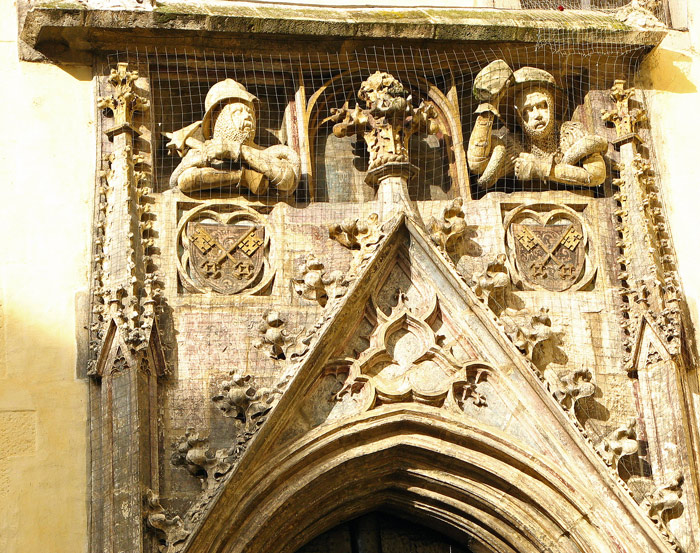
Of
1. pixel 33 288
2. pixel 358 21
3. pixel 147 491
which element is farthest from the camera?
pixel 358 21

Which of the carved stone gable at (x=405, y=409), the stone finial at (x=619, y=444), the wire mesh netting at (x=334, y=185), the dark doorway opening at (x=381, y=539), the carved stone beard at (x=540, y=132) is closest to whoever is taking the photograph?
the carved stone gable at (x=405, y=409)

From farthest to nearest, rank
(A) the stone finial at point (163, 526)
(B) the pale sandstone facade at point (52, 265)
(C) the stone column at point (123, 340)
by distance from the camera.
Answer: (B) the pale sandstone facade at point (52, 265), (C) the stone column at point (123, 340), (A) the stone finial at point (163, 526)

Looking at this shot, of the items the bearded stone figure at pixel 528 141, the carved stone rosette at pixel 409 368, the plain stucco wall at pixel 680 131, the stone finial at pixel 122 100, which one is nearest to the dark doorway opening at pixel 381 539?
the carved stone rosette at pixel 409 368

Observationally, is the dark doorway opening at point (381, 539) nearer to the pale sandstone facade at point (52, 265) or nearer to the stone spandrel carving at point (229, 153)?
the pale sandstone facade at point (52, 265)

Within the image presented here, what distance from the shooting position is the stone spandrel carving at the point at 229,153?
1147 cm

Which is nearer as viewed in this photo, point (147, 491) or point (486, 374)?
point (147, 491)

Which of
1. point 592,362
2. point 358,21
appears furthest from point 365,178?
point 592,362

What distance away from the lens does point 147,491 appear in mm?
10422

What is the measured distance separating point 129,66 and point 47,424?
7.97 ft

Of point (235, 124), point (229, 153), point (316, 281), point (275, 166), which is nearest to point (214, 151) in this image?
point (229, 153)

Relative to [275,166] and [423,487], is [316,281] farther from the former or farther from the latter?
[423,487]

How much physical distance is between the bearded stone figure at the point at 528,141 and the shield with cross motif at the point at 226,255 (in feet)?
5.09

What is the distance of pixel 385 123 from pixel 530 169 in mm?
997

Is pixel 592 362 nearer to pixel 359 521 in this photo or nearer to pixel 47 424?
pixel 359 521
